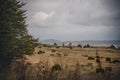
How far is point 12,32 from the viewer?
73.6 ft

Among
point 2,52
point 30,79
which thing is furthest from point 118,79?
point 2,52

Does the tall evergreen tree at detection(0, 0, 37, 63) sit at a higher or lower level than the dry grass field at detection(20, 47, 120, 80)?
higher

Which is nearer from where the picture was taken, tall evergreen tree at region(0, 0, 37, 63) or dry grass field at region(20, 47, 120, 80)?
dry grass field at region(20, 47, 120, 80)

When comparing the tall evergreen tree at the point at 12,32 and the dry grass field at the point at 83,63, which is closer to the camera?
the dry grass field at the point at 83,63

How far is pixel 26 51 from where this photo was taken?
25062 millimetres

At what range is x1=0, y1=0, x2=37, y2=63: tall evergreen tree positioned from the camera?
21.7 metres

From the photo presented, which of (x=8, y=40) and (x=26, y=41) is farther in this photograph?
(x=26, y=41)

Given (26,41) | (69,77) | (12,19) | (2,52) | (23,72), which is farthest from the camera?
(26,41)

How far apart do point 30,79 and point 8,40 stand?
11.3 m

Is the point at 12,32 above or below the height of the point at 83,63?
above

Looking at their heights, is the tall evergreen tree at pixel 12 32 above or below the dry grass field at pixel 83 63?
above

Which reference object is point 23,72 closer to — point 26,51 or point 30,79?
point 30,79

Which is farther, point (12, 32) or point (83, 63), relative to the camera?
point (83, 63)

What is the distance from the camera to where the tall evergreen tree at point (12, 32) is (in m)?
21.7
